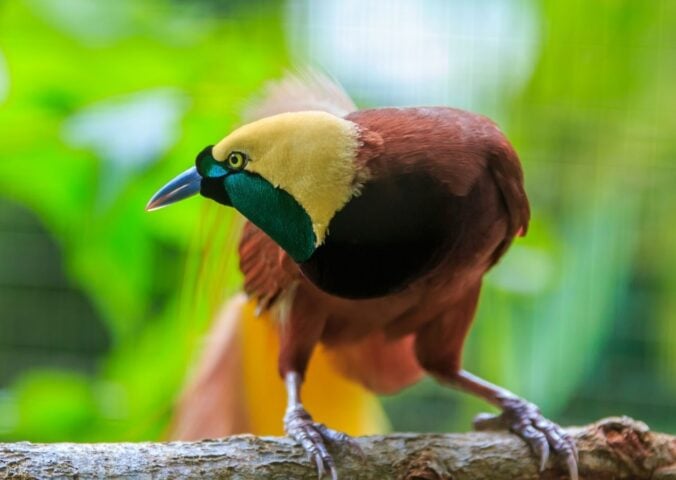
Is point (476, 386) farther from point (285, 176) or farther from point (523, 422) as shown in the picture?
point (285, 176)

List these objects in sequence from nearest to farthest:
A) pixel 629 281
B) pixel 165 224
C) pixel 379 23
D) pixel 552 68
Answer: pixel 165 224
pixel 552 68
pixel 379 23
pixel 629 281

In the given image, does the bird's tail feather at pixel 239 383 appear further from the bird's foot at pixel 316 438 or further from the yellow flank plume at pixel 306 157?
the yellow flank plume at pixel 306 157

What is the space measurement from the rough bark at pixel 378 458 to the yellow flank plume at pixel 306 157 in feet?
0.76

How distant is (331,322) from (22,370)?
1191mm

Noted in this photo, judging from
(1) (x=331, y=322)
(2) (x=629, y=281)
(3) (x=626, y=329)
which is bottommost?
(3) (x=626, y=329)

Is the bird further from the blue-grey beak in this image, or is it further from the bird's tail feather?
the bird's tail feather

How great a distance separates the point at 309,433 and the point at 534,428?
0.27 metres

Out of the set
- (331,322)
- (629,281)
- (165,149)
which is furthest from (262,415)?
(629,281)

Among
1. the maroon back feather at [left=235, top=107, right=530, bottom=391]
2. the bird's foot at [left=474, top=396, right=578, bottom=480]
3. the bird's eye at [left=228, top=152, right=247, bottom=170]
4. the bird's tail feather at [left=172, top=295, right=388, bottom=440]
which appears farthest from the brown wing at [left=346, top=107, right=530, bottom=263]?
the bird's tail feather at [left=172, top=295, right=388, bottom=440]

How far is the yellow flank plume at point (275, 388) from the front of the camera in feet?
4.32

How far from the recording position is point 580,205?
1.70 metres

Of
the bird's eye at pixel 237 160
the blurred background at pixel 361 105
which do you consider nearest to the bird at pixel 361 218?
the bird's eye at pixel 237 160

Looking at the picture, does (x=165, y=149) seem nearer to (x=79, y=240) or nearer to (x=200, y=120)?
(x=200, y=120)

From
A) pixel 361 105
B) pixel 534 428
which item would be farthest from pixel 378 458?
pixel 361 105
